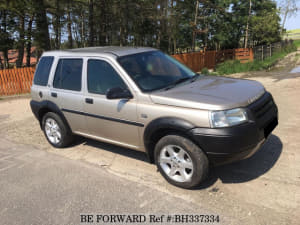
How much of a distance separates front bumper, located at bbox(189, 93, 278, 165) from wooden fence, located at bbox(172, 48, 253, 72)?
54.3ft

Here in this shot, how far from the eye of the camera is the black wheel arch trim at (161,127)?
3.26 meters

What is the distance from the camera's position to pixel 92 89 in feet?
Answer: 14.2

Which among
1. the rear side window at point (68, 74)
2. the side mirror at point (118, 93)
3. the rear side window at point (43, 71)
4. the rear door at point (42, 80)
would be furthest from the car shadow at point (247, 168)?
the rear side window at point (43, 71)

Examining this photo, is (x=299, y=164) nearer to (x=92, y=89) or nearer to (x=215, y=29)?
(x=92, y=89)

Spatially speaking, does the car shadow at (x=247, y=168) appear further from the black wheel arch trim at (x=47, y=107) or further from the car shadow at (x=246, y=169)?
the black wheel arch trim at (x=47, y=107)

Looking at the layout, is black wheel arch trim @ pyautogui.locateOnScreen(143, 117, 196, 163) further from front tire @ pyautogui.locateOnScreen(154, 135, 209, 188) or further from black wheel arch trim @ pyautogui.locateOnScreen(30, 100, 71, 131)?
black wheel arch trim @ pyautogui.locateOnScreen(30, 100, 71, 131)

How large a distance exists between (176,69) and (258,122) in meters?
1.70

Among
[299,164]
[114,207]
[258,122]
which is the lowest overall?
[114,207]

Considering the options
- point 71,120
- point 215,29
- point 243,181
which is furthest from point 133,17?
point 243,181

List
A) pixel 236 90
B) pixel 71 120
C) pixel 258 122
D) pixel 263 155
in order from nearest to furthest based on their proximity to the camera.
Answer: pixel 258 122
pixel 236 90
pixel 263 155
pixel 71 120

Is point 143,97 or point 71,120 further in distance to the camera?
point 71,120

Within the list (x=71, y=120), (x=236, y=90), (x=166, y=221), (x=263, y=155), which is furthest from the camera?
(x=71, y=120)

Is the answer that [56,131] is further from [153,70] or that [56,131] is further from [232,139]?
[232,139]

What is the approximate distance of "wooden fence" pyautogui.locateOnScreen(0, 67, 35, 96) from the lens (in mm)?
13836
